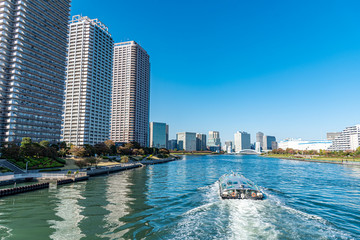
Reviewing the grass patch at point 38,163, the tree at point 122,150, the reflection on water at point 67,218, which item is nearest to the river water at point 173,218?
the reflection on water at point 67,218

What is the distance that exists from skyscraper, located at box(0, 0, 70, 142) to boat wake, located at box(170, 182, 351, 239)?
115776mm

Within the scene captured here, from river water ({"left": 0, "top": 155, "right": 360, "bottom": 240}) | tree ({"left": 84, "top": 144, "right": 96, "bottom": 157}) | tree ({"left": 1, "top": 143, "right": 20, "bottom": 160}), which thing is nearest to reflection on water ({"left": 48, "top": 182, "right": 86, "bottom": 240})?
river water ({"left": 0, "top": 155, "right": 360, "bottom": 240})

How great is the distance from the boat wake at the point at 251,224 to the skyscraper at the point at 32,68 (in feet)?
380

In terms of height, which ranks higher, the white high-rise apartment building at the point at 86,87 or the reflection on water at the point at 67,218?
the white high-rise apartment building at the point at 86,87

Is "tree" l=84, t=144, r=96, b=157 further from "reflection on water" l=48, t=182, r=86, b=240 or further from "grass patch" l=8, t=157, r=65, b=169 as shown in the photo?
"reflection on water" l=48, t=182, r=86, b=240

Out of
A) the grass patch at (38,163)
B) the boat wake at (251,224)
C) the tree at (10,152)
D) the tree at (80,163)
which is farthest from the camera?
the tree at (80,163)

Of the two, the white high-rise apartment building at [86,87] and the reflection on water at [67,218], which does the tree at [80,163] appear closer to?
the reflection on water at [67,218]

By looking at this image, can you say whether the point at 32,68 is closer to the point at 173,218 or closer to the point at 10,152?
the point at 10,152

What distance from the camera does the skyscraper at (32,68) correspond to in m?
109

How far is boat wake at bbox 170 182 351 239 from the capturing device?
2012cm

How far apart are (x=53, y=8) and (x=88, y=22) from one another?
4400 cm

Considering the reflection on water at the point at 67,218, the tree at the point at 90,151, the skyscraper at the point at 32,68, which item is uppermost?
the skyscraper at the point at 32,68

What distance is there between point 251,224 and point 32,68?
134772 mm

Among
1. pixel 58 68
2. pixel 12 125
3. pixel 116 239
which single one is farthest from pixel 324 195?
pixel 58 68
